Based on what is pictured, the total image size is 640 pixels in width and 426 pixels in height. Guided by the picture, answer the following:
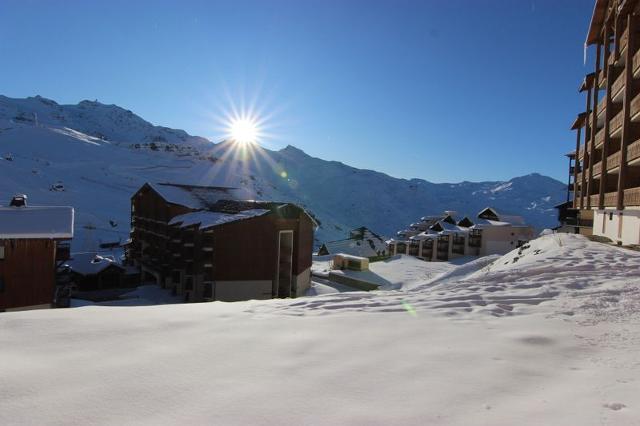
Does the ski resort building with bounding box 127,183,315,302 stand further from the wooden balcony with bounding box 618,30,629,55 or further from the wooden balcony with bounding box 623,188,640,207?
the wooden balcony with bounding box 618,30,629,55

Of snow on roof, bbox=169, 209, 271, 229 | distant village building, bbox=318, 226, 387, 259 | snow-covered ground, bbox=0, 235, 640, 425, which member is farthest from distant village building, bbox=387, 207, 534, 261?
snow-covered ground, bbox=0, 235, 640, 425

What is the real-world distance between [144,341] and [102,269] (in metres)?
33.2

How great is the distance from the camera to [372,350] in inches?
181

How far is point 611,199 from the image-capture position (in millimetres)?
21297

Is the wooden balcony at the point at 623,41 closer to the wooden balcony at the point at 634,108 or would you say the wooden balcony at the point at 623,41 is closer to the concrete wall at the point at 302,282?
the wooden balcony at the point at 634,108

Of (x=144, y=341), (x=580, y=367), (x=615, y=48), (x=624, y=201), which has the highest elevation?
(x=615, y=48)

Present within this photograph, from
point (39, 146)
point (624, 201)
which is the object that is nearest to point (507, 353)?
point (624, 201)

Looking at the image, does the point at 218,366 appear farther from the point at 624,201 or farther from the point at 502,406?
the point at 624,201

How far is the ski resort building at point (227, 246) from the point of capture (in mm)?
25781

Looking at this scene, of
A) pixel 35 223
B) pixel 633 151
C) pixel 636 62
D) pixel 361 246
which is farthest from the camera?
pixel 361 246

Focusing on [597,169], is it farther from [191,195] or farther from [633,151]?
[191,195]

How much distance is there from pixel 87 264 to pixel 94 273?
153 centimetres

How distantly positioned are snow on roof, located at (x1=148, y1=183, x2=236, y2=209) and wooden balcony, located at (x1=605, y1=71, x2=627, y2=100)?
1148 inches

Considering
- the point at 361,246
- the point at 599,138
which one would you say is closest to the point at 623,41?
the point at 599,138
